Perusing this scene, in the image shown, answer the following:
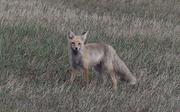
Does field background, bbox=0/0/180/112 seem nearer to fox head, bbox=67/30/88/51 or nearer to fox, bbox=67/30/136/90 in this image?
fox, bbox=67/30/136/90

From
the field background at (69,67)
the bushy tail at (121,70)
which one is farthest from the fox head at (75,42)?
the bushy tail at (121,70)

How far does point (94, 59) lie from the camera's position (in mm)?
5812

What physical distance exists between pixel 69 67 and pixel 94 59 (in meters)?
0.85

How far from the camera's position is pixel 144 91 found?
224 inches

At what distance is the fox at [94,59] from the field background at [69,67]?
0.22 metres

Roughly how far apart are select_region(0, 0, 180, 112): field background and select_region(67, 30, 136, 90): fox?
0.22m

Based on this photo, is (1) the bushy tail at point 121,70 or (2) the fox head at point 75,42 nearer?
(2) the fox head at point 75,42

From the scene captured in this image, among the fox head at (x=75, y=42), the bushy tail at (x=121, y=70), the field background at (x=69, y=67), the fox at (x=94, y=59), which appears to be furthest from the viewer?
the bushy tail at (x=121, y=70)

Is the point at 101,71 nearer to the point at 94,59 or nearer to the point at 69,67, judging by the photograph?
the point at 94,59

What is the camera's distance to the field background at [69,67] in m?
4.78

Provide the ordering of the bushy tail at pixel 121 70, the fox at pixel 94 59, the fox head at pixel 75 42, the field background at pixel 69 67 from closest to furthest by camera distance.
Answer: the field background at pixel 69 67
the fox head at pixel 75 42
the fox at pixel 94 59
the bushy tail at pixel 121 70

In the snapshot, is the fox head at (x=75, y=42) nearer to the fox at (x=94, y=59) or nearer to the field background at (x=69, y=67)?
the fox at (x=94, y=59)

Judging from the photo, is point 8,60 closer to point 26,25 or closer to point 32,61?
point 32,61

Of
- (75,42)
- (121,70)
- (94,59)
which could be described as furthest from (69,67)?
(121,70)
